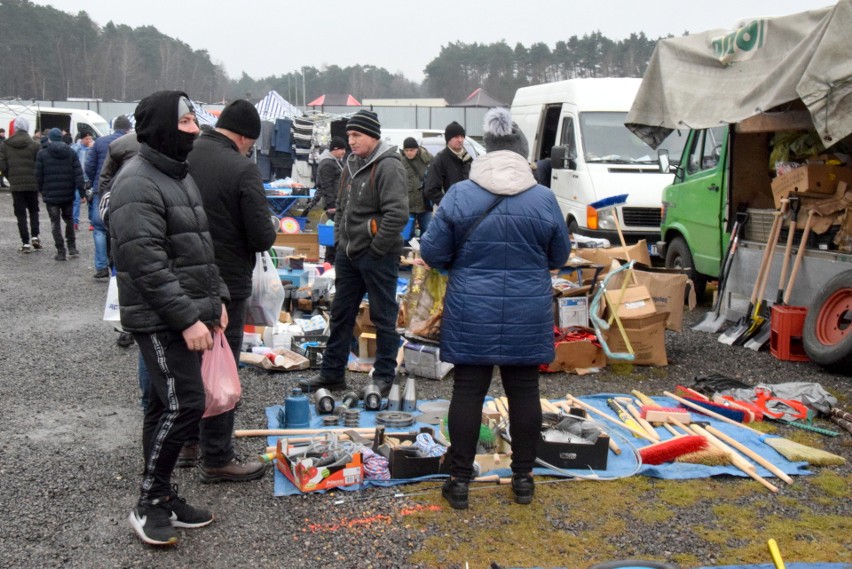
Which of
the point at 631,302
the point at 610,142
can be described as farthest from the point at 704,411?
the point at 610,142

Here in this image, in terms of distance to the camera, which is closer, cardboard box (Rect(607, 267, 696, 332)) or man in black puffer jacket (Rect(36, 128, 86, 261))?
cardboard box (Rect(607, 267, 696, 332))

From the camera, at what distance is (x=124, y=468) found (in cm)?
507

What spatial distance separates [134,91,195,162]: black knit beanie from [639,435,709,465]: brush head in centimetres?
324

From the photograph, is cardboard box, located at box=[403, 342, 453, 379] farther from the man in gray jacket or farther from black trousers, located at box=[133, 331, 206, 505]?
black trousers, located at box=[133, 331, 206, 505]

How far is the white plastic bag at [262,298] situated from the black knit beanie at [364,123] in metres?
1.29

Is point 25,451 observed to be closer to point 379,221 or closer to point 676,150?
point 379,221

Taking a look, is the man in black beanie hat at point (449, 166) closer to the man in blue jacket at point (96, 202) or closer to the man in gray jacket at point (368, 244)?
the man in blue jacket at point (96, 202)

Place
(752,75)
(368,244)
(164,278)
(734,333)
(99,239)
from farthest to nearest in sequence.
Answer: (99,239) < (734,333) < (752,75) < (368,244) < (164,278)

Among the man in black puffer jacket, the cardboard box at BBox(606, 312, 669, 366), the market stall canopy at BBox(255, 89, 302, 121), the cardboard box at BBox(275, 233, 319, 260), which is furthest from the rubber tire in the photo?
the market stall canopy at BBox(255, 89, 302, 121)

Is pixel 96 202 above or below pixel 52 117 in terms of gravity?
below

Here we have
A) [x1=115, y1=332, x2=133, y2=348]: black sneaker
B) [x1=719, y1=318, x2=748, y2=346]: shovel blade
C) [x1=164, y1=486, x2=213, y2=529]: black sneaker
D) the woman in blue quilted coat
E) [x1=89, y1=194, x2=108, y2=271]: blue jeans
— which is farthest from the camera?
[x1=89, y1=194, x2=108, y2=271]: blue jeans

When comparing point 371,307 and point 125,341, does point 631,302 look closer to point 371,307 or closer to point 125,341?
point 371,307

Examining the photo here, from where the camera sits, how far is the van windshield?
A: 12211 millimetres

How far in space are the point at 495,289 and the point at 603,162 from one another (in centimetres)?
822
